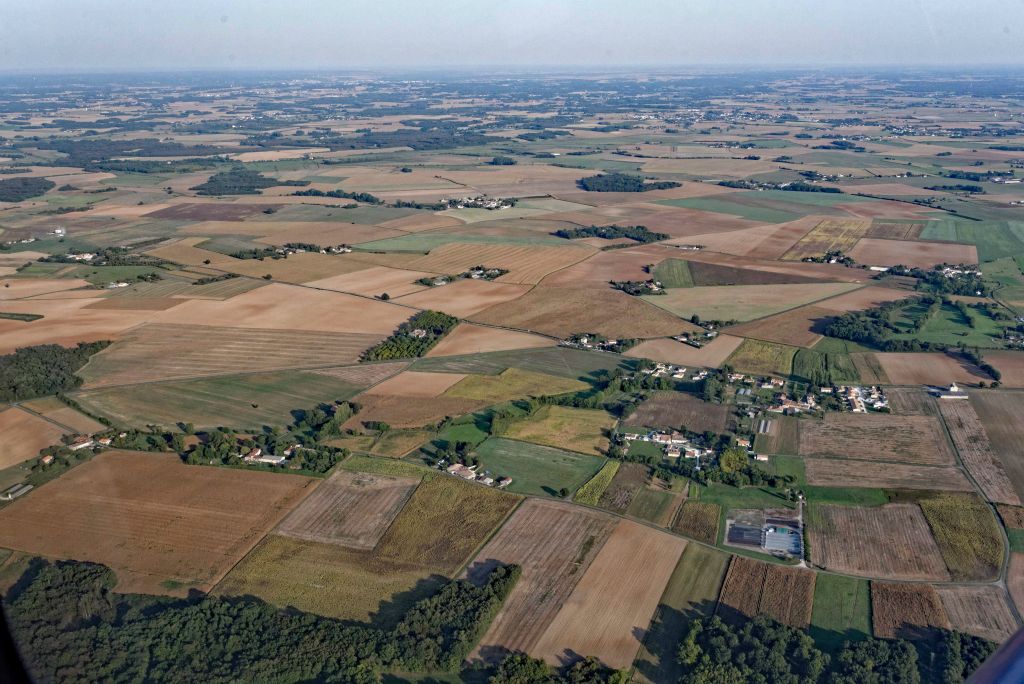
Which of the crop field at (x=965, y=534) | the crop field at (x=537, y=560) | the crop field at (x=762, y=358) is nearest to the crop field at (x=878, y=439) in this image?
the crop field at (x=965, y=534)

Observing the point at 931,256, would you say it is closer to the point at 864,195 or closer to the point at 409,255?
the point at 864,195

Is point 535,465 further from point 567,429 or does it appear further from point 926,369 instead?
point 926,369

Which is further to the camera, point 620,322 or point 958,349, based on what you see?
point 620,322

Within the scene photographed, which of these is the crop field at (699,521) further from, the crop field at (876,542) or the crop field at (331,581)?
the crop field at (331,581)

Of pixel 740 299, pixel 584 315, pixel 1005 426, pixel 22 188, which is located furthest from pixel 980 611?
pixel 22 188

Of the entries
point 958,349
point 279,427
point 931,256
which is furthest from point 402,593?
point 931,256

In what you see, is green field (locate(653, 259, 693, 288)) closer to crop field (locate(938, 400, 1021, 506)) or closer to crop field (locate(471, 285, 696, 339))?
crop field (locate(471, 285, 696, 339))

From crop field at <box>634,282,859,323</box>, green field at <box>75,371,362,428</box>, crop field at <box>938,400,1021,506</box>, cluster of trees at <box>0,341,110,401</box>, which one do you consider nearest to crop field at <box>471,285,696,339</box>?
crop field at <box>634,282,859,323</box>
